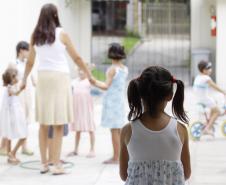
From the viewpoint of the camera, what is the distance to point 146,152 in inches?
164

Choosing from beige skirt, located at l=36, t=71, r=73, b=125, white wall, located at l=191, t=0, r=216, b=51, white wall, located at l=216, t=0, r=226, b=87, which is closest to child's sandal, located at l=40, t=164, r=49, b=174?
beige skirt, located at l=36, t=71, r=73, b=125

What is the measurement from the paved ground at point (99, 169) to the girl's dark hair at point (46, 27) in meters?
1.52

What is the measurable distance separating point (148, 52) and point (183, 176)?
83.7ft

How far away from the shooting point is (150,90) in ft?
13.5

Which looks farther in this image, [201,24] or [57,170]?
[201,24]

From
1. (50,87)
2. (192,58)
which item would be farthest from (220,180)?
(192,58)

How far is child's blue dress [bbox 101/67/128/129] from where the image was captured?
877cm

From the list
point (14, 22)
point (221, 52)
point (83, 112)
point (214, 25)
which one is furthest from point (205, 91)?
point (214, 25)

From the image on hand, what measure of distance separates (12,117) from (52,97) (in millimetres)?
1069

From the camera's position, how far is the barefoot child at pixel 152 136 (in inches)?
163

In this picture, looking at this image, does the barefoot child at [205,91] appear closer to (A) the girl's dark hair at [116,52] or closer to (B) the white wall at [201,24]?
(A) the girl's dark hair at [116,52]

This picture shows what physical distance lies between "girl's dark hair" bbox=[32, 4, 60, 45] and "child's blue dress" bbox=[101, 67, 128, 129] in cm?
122

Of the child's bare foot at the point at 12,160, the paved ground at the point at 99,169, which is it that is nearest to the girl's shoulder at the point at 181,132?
the paved ground at the point at 99,169

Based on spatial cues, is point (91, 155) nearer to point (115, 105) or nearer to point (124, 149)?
point (115, 105)
